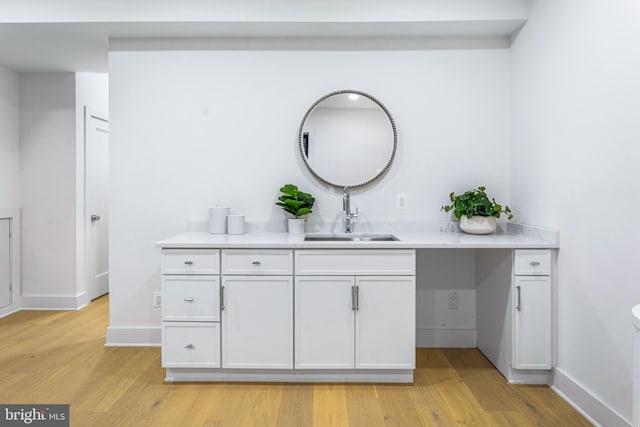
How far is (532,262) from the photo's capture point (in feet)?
7.83

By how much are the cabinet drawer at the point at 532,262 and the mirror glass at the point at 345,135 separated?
1003 mm

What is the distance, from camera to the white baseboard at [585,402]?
191cm

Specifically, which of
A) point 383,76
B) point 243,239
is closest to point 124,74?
point 243,239

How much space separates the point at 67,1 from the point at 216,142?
1184 millimetres

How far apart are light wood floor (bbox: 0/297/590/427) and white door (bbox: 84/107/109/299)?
1.36m

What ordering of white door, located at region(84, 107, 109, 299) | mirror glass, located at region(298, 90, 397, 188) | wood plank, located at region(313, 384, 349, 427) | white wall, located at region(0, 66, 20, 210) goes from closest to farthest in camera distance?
1. wood plank, located at region(313, 384, 349, 427)
2. mirror glass, located at region(298, 90, 397, 188)
3. white wall, located at region(0, 66, 20, 210)
4. white door, located at region(84, 107, 109, 299)

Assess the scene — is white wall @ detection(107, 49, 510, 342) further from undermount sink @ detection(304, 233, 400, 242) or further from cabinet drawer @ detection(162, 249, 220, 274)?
cabinet drawer @ detection(162, 249, 220, 274)

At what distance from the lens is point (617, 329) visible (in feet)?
6.24

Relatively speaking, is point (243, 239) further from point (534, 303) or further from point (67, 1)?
point (67, 1)

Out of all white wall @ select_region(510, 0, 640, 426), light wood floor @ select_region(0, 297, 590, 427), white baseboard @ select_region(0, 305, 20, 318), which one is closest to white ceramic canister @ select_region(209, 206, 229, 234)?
light wood floor @ select_region(0, 297, 590, 427)

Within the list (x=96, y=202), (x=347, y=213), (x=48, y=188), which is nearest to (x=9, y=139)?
(x=48, y=188)

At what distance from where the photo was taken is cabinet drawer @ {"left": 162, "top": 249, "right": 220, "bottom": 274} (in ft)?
7.92

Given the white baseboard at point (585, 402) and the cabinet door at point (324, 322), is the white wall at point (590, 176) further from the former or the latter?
the cabinet door at point (324, 322)

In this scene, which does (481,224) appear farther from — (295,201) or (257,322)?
(257,322)
